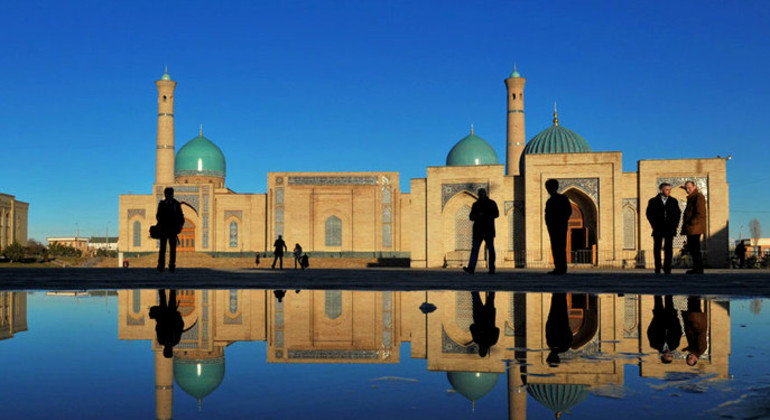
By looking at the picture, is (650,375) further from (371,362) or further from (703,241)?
(703,241)

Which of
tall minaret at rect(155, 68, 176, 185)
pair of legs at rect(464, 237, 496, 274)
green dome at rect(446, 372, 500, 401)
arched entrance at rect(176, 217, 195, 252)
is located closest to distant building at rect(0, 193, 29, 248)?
tall minaret at rect(155, 68, 176, 185)

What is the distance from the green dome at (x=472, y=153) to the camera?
34.4 meters

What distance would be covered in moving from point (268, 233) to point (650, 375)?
3238 cm

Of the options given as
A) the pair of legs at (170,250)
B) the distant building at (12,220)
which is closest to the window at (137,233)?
A: the distant building at (12,220)

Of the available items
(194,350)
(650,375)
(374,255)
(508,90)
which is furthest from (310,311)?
(508,90)

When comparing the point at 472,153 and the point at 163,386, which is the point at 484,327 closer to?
the point at 163,386

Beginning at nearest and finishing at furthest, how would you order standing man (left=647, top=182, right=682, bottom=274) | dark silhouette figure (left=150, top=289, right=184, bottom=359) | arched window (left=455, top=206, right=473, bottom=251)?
dark silhouette figure (left=150, top=289, right=184, bottom=359), standing man (left=647, top=182, right=682, bottom=274), arched window (left=455, top=206, right=473, bottom=251)

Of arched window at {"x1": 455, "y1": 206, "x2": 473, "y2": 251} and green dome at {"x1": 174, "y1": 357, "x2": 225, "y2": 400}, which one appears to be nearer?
green dome at {"x1": 174, "y1": 357, "x2": 225, "y2": 400}

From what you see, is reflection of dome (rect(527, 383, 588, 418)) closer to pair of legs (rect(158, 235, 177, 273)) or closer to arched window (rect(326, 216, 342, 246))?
pair of legs (rect(158, 235, 177, 273))

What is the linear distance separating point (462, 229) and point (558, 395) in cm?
2331

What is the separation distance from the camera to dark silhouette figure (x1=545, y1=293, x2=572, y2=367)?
6.45 ft

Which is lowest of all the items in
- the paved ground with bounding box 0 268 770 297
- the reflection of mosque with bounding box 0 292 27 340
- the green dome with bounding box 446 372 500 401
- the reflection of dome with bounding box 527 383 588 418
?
the paved ground with bounding box 0 268 770 297

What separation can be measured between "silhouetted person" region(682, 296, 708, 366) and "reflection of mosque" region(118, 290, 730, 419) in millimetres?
29

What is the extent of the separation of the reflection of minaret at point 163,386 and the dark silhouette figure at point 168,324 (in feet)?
0.29
